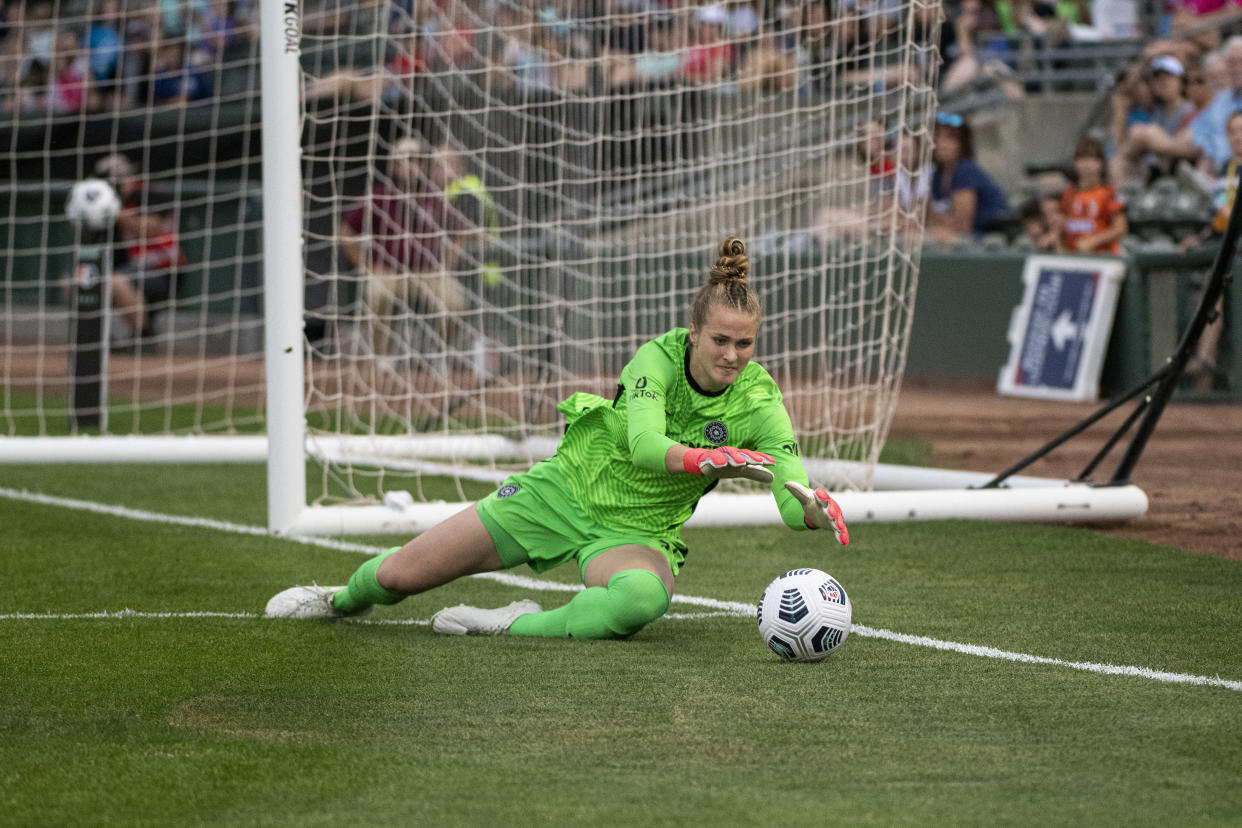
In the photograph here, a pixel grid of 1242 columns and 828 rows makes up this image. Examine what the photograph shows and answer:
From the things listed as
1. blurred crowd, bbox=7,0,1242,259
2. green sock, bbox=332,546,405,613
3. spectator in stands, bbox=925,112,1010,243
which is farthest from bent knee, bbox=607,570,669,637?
spectator in stands, bbox=925,112,1010,243

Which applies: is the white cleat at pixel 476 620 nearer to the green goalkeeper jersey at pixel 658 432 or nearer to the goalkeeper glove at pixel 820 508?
the green goalkeeper jersey at pixel 658 432

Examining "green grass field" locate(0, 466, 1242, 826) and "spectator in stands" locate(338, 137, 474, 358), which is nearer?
"green grass field" locate(0, 466, 1242, 826)

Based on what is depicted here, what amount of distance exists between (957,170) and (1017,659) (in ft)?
34.9

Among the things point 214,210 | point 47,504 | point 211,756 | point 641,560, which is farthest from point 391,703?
point 214,210

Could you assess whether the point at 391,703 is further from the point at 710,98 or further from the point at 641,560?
the point at 710,98

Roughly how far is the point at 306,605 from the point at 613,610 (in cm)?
A: 122

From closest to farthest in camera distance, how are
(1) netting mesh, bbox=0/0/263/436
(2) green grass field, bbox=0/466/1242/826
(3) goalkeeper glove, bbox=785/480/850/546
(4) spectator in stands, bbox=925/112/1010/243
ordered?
(2) green grass field, bbox=0/466/1242/826 → (3) goalkeeper glove, bbox=785/480/850/546 → (1) netting mesh, bbox=0/0/263/436 → (4) spectator in stands, bbox=925/112/1010/243

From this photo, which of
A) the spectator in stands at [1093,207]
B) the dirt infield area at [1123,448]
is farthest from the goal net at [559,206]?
the spectator in stands at [1093,207]

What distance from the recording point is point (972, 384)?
15133 mm

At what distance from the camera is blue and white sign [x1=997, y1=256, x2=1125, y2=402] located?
44.7 feet

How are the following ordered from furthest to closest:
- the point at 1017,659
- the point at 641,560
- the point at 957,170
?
the point at 957,170
the point at 641,560
the point at 1017,659

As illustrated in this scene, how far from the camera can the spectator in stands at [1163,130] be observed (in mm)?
14061

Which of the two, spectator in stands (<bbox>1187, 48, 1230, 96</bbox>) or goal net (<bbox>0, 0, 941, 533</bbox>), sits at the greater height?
spectator in stands (<bbox>1187, 48, 1230, 96</bbox>)

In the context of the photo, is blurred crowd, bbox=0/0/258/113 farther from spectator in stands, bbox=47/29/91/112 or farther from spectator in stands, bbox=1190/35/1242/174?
spectator in stands, bbox=1190/35/1242/174
